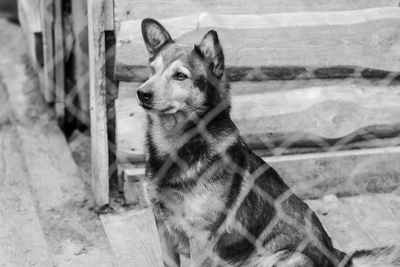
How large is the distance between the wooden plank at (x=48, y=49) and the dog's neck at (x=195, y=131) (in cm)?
199

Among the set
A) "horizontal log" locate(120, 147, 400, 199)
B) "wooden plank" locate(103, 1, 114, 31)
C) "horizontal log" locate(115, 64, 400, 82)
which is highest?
"wooden plank" locate(103, 1, 114, 31)

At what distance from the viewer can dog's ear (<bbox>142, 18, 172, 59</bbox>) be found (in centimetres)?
326

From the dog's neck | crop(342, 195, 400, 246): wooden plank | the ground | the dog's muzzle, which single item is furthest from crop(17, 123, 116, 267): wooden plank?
crop(342, 195, 400, 246): wooden plank

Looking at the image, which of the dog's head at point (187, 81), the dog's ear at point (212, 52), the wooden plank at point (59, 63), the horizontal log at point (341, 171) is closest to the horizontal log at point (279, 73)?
the horizontal log at point (341, 171)

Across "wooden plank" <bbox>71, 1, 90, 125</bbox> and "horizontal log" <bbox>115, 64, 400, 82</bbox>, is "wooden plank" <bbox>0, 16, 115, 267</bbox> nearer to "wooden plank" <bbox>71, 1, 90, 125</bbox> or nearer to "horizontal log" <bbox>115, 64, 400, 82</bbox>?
"wooden plank" <bbox>71, 1, 90, 125</bbox>

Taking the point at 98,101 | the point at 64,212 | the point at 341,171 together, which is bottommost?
the point at 64,212

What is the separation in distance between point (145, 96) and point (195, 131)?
314 mm

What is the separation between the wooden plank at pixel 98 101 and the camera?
371 centimetres

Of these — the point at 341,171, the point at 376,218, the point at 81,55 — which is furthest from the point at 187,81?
the point at 81,55

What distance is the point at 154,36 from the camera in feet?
10.8

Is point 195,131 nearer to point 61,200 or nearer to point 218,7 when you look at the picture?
point 218,7

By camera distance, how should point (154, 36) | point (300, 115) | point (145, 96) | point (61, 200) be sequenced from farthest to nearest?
point (61, 200), point (300, 115), point (154, 36), point (145, 96)

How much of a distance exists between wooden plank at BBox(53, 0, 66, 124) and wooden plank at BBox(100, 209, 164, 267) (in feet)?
4.21

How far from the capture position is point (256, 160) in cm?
336
